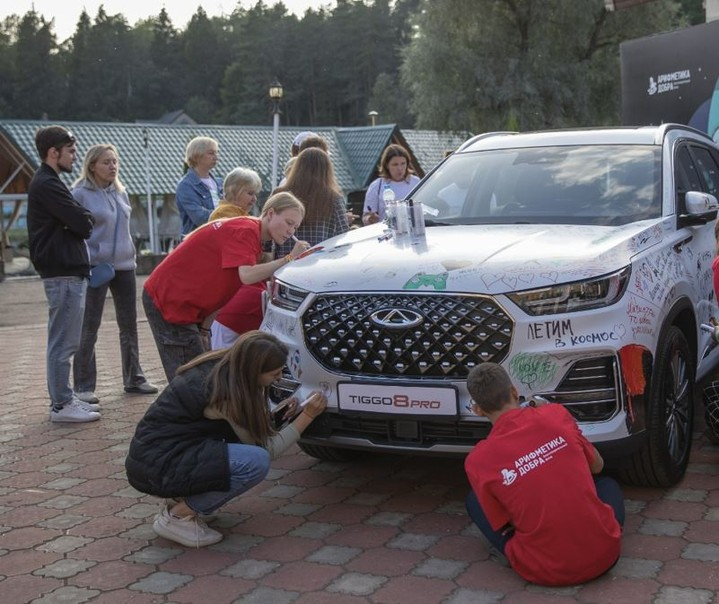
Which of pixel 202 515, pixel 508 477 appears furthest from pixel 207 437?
pixel 508 477

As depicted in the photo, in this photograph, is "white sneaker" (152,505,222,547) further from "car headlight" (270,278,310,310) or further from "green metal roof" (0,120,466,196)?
"green metal roof" (0,120,466,196)

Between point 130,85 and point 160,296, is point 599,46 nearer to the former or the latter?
point 160,296

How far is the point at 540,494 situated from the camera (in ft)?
12.3

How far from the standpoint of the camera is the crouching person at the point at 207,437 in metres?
4.30

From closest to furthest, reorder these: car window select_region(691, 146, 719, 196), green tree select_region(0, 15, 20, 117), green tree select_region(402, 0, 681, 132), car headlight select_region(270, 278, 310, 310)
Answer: car headlight select_region(270, 278, 310, 310)
car window select_region(691, 146, 719, 196)
green tree select_region(402, 0, 681, 132)
green tree select_region(0, 15, 20, 117)

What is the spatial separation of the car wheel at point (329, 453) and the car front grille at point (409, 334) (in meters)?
0.97

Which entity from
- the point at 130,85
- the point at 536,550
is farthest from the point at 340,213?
the point at 130,85

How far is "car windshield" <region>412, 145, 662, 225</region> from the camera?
539cm

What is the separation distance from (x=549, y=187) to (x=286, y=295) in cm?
176

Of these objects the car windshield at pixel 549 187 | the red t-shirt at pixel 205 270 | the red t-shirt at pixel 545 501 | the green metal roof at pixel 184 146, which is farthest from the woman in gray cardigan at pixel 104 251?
the green metal roof at pixel 184 146

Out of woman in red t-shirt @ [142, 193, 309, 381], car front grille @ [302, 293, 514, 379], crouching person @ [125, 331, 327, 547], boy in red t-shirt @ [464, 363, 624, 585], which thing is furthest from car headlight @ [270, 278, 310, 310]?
boy in red t-shirt @ [464, 363, 624, 585]

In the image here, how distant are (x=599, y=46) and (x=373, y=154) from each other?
421 inches

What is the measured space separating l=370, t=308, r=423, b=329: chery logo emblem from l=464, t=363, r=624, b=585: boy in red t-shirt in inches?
21.6

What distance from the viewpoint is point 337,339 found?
461cm
